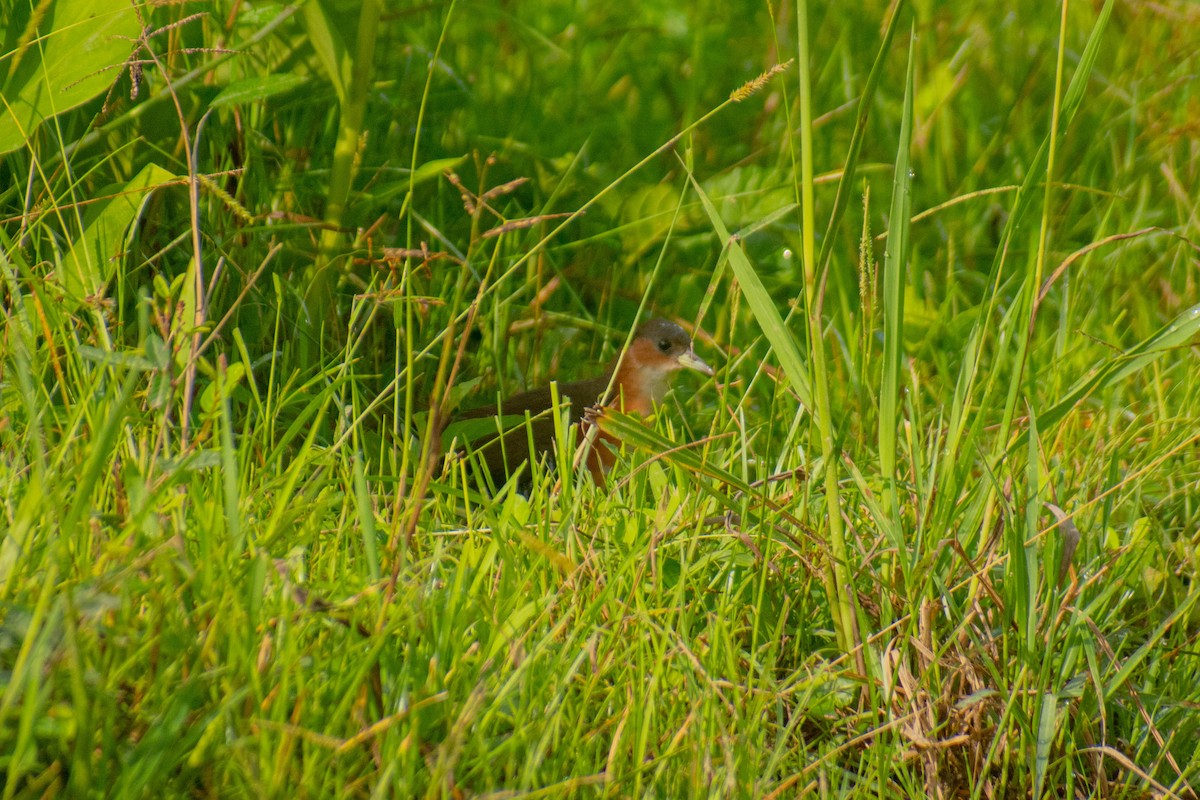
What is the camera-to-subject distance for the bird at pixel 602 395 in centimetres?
368

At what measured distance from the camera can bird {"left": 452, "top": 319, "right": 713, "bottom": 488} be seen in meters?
3.68

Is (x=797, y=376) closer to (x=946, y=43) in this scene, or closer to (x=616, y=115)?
(x=616, y=115)

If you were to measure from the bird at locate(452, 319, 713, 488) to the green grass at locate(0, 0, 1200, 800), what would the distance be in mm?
112

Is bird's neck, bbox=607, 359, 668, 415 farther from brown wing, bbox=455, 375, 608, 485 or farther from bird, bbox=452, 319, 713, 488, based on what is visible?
brown wing, bbox=455, 375, 608, 485

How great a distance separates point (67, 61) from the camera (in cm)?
291

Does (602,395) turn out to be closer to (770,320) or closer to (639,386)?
(639,386)

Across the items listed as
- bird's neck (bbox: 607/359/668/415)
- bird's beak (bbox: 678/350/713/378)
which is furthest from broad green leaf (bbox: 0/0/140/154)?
bird's beak (bbox: 678/350/713/378)

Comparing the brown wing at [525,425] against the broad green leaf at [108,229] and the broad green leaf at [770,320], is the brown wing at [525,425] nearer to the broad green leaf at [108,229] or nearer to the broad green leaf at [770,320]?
the broad green leaf at [108,229]

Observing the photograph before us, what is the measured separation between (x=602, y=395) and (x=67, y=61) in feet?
5.23

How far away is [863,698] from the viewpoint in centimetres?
223

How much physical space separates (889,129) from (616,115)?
106 centimetres

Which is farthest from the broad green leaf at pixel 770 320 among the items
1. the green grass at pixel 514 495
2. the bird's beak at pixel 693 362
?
the bird's beak at pixel 693 362

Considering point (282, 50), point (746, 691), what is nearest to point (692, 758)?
point (746, 691)

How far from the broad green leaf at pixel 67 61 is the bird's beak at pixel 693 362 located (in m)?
1.92
